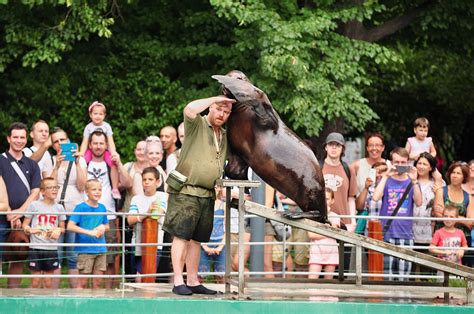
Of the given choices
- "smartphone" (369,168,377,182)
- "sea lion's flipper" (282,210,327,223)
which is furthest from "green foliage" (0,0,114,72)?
"sea lion's flipper" (282,210,327,223)

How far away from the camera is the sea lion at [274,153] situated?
11344 millimetres

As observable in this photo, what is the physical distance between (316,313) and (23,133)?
4652mm

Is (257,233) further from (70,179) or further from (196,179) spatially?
(196,179)

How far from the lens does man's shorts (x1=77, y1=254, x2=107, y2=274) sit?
41.7 ft

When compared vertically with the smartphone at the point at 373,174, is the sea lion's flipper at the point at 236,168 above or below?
below

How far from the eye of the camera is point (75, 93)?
2014cm

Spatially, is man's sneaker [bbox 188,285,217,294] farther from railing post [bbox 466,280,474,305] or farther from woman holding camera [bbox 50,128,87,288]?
woman holding camera [bbox 50,128,87,288]

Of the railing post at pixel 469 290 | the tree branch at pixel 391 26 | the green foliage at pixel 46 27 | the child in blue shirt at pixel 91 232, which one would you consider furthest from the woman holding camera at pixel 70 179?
the tree branch at pixel 391 26

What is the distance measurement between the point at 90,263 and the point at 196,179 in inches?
77.8

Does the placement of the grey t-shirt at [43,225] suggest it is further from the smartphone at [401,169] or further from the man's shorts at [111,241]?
the smartphone at [401,169]

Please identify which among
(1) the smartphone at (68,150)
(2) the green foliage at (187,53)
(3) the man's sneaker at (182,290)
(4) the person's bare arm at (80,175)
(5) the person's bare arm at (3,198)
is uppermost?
(2) the green foliage at (187,53)

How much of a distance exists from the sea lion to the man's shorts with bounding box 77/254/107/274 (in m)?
2.10

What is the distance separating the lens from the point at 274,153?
11344mm

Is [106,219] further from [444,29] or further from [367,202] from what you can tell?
[444,29]
